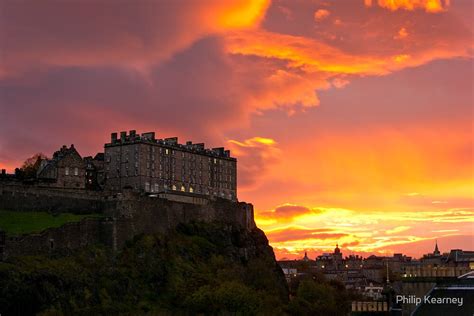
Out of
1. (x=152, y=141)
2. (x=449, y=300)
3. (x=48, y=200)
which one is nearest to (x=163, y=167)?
(x=152, y=141)

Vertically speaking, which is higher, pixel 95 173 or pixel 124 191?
pixel 95 173

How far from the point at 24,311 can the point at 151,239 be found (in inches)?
907

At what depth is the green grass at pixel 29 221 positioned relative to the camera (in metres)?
91.2

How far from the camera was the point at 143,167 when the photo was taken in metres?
124

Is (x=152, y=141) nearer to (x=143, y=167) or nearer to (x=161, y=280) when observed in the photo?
(x=143, y=167)

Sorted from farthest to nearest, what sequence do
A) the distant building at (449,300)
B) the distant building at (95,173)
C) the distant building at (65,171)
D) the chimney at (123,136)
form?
the chimney at (123,136), the distant building at (95,173), the distant building at (65,171), the distant building at (449,300)

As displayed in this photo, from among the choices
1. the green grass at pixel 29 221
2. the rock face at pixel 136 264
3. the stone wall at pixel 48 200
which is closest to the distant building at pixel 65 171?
the stone wall at pixel 48 200

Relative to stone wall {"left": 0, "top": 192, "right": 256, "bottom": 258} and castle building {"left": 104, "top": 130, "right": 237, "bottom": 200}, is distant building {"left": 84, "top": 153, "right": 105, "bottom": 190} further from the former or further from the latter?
stone wall {"left": 0, "top": 192, "right": 256, "bottom": 258}

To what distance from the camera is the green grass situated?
91.2 metres

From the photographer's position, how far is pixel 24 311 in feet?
278

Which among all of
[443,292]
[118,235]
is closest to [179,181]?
[118,235]

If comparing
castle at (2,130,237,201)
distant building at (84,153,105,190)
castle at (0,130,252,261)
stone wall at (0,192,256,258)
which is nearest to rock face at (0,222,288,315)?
stone wall at (0,192,256,258)

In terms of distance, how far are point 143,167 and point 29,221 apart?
31.8 m

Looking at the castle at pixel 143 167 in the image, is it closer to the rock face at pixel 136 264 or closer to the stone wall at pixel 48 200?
the rock face at pixel 136 264
